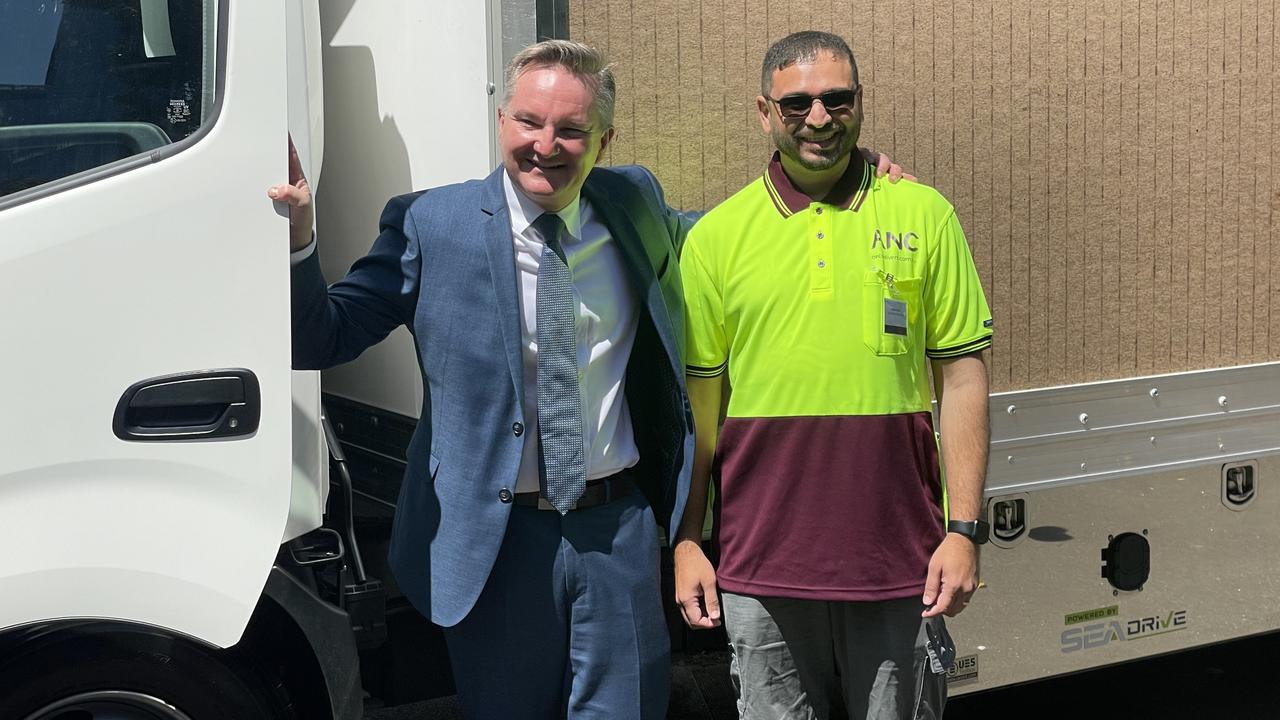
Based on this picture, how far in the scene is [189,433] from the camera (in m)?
2.13

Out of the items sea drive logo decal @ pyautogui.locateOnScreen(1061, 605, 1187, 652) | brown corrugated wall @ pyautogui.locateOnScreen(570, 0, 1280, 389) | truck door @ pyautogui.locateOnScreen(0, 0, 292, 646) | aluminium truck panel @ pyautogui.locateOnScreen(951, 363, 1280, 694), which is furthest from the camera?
sea drive logo decal @ pyautogui.locateOnScreen(1061, 605, 1187, 652)

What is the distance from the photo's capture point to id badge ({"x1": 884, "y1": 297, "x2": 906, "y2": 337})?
218cm

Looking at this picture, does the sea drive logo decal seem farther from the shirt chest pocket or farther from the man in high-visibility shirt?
the shirt chest pocket

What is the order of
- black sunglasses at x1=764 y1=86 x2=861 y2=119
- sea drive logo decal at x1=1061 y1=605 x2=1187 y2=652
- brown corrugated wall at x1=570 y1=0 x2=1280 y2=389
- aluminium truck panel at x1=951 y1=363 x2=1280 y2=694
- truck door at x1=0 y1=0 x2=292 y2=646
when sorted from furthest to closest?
sea drive logo decal at x1=1061 y1=605 x2=1187 y2=652, aluminium truck panel at x1=951 y1=363 x2=1280 y2=694, brown corrugated wall at x1=570 y1=0 x2=1280 y2=389, black sunglasses at x1=764 y1=86 x2=861 y2=119, truck door at x1=0 y1=0 x2=292 y2=646

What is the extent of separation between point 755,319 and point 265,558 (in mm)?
961

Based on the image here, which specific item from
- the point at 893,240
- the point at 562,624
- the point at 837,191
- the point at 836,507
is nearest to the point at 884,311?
the point at 893,240

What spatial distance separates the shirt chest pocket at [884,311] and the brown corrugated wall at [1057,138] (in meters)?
0.55

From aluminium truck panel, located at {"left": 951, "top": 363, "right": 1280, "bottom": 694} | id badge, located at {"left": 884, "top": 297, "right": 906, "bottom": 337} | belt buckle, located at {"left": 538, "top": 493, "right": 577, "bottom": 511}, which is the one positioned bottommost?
aluminium truck panel, located at {"left": 951, "top": 363, "right": 1280, "bottom": 694}

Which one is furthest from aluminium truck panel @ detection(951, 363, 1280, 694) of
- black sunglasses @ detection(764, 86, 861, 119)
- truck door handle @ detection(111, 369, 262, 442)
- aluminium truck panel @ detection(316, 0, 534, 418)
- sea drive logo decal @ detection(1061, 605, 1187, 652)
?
truck door handle @ detection(111, 369, 262, 442)

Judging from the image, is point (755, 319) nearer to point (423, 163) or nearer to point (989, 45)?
point (423, 163)

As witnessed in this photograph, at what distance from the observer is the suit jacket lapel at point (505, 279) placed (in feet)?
6.82

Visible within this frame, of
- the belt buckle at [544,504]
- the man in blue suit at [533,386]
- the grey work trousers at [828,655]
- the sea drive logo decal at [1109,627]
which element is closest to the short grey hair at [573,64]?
the man in blue suit at [533,386]

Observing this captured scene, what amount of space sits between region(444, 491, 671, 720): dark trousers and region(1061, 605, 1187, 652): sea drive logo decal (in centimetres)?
149

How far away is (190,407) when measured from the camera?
84.1 inches
